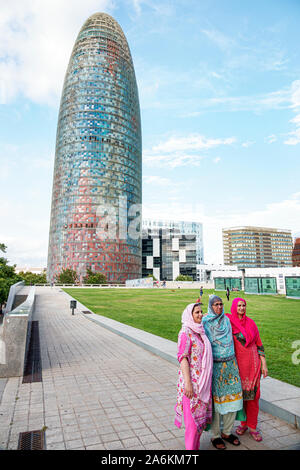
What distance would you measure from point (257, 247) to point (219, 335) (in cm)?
18038

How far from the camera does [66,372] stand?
6836 millimetres

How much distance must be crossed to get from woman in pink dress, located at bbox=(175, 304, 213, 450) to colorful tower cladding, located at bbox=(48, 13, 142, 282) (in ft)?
299

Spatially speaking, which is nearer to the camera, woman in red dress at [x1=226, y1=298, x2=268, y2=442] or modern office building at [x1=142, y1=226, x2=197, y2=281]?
woman in red dress at [x1=226, y1=298, x2=268, y2=442]

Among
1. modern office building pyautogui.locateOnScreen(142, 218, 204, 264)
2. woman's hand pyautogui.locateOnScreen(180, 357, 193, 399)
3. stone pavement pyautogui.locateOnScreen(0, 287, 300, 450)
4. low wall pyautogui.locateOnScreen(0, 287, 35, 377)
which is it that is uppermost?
modern office building pyautogui.locateOnScreen(142, 218, 204, 264)

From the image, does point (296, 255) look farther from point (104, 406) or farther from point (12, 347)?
point (104, 406)

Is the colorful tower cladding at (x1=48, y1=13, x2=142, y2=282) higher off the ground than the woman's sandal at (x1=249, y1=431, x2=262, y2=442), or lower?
higher

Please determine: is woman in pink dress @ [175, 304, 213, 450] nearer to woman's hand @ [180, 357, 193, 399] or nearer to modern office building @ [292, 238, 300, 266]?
woman's hand @ [180, 357, 193, 399]

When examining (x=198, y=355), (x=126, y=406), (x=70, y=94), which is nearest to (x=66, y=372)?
(x=126, y=406)

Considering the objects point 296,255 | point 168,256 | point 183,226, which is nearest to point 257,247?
point 296,255

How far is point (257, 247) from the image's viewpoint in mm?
171875

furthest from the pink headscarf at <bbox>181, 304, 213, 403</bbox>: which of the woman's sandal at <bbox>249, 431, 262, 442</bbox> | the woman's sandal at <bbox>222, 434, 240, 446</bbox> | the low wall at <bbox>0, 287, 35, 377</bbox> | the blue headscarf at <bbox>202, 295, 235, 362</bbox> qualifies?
the low wall at <bbox>0, 287, 35, 377</bbox>

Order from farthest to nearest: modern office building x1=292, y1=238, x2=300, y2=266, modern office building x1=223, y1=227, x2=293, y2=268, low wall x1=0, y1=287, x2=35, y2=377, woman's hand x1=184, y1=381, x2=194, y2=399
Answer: modern office building x1=223, y1=227, x2=293, y2=268, modern office building x1=292, y1=238, x2=300, y2=266, low wall x1=0, y1=287, x2=35, y2=377, woman's hand x1=184, y1=381, x2=194, y2=399

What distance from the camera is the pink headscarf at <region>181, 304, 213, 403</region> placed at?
11.0 ft

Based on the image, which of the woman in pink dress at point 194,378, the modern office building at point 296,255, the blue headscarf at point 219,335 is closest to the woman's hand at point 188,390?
the woman in pink dress at point 194,378
